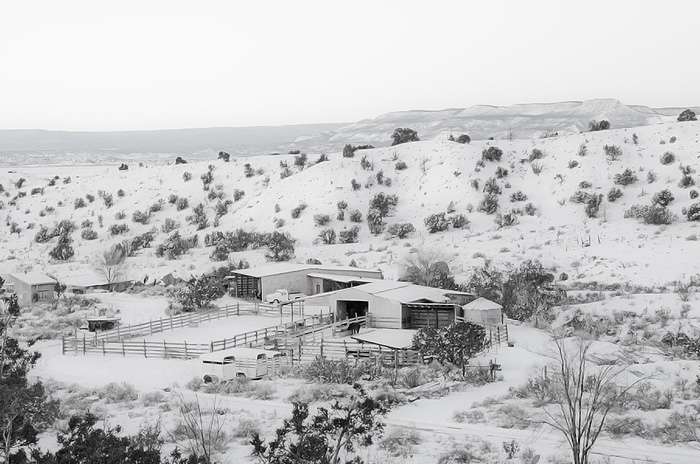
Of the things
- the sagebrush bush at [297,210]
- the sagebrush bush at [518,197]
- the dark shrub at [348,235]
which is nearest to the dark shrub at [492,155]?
the sagebrush bush at [518,197]

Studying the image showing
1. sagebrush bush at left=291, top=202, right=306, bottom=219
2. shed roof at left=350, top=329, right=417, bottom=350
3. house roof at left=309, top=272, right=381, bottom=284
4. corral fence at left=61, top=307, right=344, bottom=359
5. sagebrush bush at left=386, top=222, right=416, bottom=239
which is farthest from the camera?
sagebrush bush at left=291, top=202, right=306, bottom=219

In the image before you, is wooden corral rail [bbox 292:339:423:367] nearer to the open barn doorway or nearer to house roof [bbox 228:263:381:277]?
the open barn doorway

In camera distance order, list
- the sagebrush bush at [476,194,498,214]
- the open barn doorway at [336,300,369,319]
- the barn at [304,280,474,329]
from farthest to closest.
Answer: the sagebrush bush at [476,194,498,214] < the open barn doorway at [336,300,369,319] < the barn at [304,280,474,329]

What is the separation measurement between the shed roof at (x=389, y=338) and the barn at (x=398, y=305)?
348 cm

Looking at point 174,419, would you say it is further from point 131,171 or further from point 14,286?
point 131,171

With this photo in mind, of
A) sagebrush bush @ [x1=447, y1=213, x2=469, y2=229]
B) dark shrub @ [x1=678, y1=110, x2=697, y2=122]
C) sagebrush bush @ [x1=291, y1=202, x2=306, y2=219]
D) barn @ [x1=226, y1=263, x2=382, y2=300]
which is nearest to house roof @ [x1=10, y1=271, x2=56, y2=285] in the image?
barn @ [x1=226, y1=263, x2=382, y2=300]

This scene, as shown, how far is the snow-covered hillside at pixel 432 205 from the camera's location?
160 ft

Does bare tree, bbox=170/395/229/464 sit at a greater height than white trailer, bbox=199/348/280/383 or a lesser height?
greater

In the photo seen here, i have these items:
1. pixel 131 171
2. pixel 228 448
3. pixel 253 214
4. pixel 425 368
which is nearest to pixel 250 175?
pixel 253 214

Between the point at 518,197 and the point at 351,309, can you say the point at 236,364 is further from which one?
the point at 518,197

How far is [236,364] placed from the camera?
24844mm

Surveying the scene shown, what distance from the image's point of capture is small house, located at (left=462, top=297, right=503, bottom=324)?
31.8 m

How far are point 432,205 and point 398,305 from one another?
106 ft

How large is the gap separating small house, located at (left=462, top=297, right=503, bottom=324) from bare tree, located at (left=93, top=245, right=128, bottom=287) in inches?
1090
